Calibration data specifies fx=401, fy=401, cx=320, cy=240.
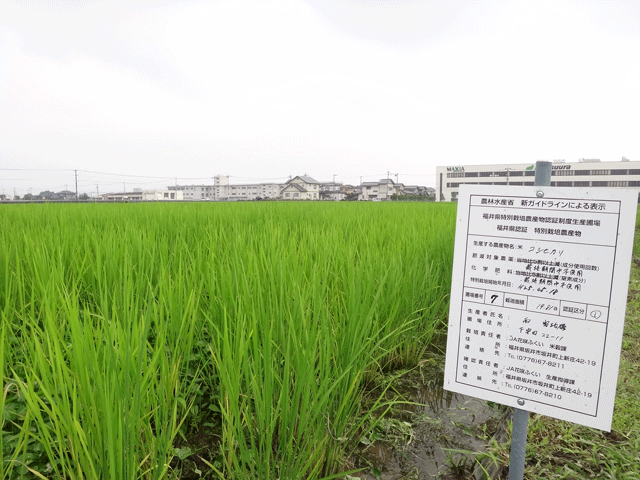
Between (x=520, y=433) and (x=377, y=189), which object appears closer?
(x=520, y=433)

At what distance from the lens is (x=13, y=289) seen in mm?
2029

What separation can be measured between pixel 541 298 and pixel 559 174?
57670 millimetres

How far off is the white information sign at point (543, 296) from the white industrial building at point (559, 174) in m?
42.9

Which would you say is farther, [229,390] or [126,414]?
[229,390]

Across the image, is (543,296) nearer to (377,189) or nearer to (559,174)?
(559,174)

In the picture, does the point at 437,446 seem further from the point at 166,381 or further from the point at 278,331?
the point at 166,381

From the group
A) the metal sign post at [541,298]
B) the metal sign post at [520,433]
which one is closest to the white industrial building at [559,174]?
the metal sign post at [520,433]

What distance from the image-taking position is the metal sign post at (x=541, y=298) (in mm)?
1055

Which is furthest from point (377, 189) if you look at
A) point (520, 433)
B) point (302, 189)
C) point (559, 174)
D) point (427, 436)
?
point (520, 433)

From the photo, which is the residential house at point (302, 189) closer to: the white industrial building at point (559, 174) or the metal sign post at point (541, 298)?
the white industrial building at point (559, 174)

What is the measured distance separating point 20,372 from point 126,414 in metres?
0.97

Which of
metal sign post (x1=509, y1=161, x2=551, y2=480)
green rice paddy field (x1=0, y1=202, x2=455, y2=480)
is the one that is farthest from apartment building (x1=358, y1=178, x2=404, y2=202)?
metal sign post (x1=509, y1=161, x2=551, y2=480)

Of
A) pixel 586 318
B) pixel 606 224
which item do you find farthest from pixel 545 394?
pixel 606 224

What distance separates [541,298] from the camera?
3.67 feet
